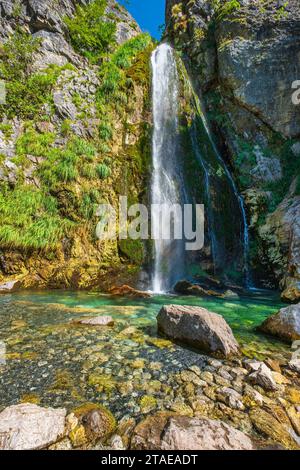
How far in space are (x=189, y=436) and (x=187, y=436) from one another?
1 cm

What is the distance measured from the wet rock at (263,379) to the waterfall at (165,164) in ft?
18.1

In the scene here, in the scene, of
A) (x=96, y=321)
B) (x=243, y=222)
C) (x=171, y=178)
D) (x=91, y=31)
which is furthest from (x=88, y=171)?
(x=91, y=31)

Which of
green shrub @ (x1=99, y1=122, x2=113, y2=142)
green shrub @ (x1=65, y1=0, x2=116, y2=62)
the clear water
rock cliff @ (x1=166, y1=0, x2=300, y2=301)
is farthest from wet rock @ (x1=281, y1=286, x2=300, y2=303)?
green shrub @ (x1=65, y1=0, x2=116, y2=62)

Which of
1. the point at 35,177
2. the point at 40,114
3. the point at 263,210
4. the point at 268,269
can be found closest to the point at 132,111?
the point at 40,114

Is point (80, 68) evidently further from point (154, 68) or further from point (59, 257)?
point (59, 257)

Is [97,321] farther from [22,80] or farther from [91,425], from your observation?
[22,80]

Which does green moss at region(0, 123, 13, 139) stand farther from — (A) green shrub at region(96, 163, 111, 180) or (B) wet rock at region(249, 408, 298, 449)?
(B) wet rock at region(249, 408, 298, 449)

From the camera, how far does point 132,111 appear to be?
34.1 ft

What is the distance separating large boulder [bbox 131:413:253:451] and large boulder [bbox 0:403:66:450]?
57 cm

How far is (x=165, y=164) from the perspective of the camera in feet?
32.5

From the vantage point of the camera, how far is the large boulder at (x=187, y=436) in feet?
5.24

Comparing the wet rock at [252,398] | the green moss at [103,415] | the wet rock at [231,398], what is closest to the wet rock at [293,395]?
the wet rock at [252,398]

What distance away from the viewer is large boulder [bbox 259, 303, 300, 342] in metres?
3.45

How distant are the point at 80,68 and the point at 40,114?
12.9 ft
